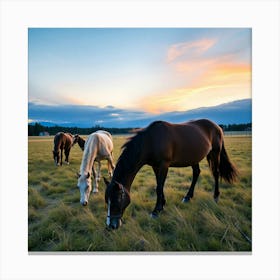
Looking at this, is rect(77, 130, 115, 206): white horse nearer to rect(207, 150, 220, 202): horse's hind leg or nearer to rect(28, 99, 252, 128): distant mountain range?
rect(28, 99, 252, 128): distant mountain range

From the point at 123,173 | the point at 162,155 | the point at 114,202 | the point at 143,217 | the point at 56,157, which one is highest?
the point at 162,155

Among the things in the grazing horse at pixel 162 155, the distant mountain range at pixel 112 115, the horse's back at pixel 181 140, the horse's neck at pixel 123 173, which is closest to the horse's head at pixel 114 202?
the grazing horse at pixel 162 155

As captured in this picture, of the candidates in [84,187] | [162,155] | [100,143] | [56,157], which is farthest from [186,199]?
[56,157]

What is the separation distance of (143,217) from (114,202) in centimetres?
68

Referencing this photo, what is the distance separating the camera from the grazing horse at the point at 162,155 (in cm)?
253

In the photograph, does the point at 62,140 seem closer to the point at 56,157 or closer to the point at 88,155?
the point at 88,155

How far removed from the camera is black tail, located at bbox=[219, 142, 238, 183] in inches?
140

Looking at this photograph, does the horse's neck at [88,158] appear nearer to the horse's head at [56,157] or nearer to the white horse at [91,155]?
the white horse at [91,155]

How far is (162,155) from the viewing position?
2.91 m

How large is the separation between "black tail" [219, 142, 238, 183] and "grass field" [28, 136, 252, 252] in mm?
132

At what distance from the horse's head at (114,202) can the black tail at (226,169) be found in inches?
87.4

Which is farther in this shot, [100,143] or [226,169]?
[100,143]

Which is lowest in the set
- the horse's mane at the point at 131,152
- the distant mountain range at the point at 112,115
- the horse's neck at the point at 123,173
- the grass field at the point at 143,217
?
the grass field at the point at 143,217
